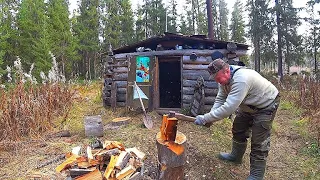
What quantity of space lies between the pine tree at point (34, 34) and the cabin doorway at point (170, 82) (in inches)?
477

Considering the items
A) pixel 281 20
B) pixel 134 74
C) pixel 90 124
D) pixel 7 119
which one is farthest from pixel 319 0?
pixel 7 119

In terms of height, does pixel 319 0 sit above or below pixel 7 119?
above

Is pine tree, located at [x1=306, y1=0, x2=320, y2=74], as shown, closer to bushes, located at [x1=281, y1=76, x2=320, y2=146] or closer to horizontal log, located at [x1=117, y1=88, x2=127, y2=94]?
bushes, located at [x1=281, y1=76, x2=320, y2=146]

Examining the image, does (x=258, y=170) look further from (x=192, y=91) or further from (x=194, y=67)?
(x=194, y=67)

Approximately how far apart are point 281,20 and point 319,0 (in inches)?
125

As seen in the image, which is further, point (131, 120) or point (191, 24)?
point (191, 24)

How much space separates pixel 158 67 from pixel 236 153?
14.9 feet

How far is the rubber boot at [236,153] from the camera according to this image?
4.62m

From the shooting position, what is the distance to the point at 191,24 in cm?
3453

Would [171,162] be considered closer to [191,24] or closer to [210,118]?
[210,118]

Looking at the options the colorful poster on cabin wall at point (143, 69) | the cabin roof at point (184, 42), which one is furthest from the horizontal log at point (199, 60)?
the colorful poster on cabin wall at point (143, 69)

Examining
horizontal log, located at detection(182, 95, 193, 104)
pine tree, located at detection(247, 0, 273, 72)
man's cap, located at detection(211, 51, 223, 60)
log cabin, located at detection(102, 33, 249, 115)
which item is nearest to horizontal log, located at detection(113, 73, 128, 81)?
log cabin, located at detection(102, 33, 249, 115)

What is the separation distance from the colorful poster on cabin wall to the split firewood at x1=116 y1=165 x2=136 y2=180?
4.90 metres

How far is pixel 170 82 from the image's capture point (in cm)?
1141
